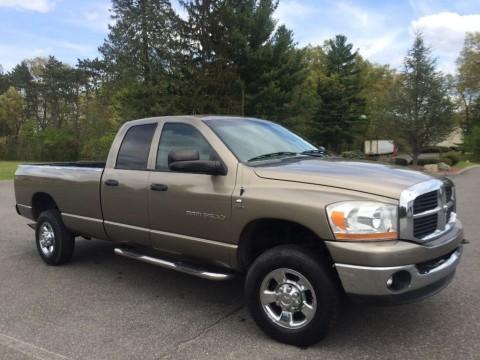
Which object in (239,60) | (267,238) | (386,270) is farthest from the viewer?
(239,60)

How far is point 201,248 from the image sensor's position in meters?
4.35

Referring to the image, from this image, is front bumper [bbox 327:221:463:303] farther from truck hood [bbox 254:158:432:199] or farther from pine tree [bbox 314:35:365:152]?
pine tree [bbox 314:35:365:152]

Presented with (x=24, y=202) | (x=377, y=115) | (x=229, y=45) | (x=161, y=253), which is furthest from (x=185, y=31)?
(x=161, y=253)

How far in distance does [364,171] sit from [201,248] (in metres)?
1.67

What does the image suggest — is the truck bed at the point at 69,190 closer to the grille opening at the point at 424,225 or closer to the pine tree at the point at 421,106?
the grille opening at the point at 424,225

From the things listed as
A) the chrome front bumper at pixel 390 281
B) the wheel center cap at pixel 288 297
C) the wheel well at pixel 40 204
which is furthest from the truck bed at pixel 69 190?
the chrome front bumper at pixel 390 281

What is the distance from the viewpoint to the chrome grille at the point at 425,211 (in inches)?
133

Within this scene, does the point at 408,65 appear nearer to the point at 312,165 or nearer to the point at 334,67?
the point at 334,67

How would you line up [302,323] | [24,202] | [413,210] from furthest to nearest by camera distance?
[24,202], [302,323], [413,210]

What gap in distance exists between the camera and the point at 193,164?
13.3 ft

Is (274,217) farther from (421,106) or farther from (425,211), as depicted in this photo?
(421,106)

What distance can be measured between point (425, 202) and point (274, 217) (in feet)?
3.92

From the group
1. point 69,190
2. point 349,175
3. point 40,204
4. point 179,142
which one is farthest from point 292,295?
point 40,204

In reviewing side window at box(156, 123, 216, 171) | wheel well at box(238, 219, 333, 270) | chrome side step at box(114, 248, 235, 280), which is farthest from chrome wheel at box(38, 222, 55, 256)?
wheel well at box(238, 219, 333, 270)
